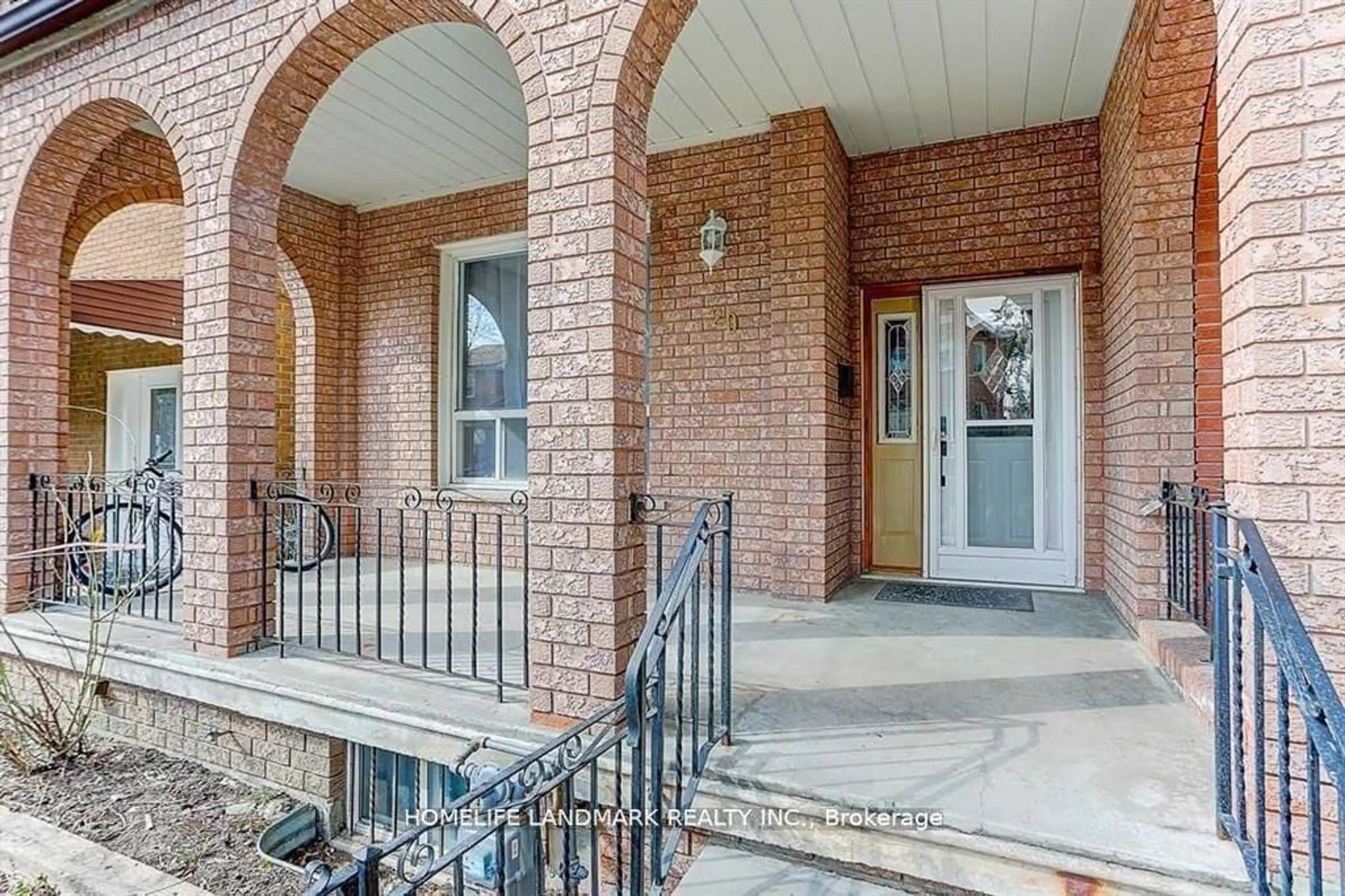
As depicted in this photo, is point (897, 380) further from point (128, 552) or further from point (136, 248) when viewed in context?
point (136, 248)

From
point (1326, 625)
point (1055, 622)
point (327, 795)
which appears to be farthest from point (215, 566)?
point (1055, 622)

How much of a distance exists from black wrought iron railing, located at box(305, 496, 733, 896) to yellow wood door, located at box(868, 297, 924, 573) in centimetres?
278

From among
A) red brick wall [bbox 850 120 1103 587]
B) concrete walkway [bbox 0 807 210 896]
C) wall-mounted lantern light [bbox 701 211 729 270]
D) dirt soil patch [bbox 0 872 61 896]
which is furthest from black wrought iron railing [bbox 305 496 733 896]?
red brick wall [bbox 850 120 1103 587]

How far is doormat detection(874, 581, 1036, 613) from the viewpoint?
4.26 meters

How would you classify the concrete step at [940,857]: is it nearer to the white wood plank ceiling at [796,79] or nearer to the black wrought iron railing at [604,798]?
the black wrought iron railing at [604,798]

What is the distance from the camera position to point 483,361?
239 inches

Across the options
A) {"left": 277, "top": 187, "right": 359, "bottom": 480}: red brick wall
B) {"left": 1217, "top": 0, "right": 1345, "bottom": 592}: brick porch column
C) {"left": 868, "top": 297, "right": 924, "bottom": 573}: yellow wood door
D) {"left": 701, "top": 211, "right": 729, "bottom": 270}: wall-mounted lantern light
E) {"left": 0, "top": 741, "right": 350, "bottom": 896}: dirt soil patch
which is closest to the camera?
{"left": 1217, "top": 0, "right": 1345, "bottom": 592}: brick porch column

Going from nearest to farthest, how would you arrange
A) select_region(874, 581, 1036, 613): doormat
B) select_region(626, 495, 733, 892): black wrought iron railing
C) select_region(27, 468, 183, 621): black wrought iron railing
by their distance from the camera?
select_region(626, 495, 733, 892): black wrought iron railing → select_region(27, 468, 183, 621): black wrought iron railing → select_region(874, 581, 1036, 613): doormat

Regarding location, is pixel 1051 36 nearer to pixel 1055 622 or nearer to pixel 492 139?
pixel 1055 622

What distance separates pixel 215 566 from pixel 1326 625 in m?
3.77

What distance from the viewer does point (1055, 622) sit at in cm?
382

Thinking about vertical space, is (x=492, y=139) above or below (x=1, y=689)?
above

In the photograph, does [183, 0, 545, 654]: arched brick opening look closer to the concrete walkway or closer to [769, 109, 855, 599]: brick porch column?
the concrete walkway

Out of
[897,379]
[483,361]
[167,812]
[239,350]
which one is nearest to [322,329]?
[483,361]
